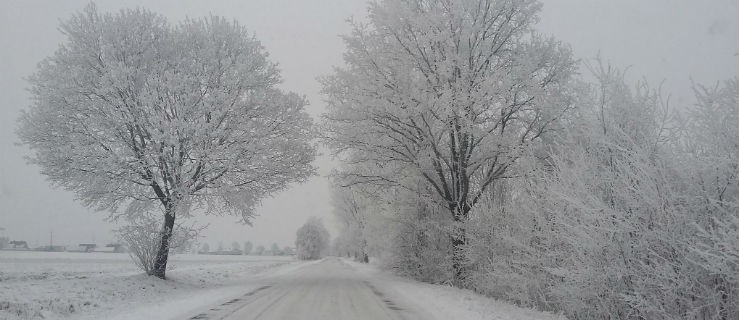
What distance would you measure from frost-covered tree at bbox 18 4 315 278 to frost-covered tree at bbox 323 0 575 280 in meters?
3.46

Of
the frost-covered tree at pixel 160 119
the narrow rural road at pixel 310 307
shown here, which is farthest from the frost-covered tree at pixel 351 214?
the narrow rural road at pixel 310 307

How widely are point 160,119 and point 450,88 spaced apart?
10172 mm

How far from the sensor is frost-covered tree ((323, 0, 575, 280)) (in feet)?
50.8

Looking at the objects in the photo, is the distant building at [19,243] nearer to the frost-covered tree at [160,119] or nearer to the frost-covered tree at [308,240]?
the frost-covered tree at [308,240]

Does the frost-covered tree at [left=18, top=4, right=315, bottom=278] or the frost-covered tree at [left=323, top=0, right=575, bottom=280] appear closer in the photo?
the frost-covered tree at [left=323, top=0, right=575, bottom=280]

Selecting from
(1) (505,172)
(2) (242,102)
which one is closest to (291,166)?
(2) (242,102)

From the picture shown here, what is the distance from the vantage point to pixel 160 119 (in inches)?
646

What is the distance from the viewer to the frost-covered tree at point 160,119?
16.8 metres

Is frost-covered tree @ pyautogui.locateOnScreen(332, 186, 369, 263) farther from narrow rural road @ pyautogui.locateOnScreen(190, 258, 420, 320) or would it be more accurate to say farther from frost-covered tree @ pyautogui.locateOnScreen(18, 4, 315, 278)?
narrow rural road @ pyautogui.locateOnScreen(190, 258, 420, 320)

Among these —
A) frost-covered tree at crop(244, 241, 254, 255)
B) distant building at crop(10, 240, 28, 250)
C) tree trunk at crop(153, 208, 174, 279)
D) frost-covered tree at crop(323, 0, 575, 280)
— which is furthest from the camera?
frost-covered tree at crop(244, 241, 254, 255)

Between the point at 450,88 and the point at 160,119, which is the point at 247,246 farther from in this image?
the point at 450,88

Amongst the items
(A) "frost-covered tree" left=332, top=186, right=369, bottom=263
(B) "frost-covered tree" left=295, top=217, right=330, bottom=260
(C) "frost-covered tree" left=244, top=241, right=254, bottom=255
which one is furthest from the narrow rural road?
(C) "frost-covered tree" left=244, top=241, right=254, bottom=255

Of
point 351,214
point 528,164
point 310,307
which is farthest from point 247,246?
point 528,164

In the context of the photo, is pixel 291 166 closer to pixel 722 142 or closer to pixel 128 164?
pixel 128 164
